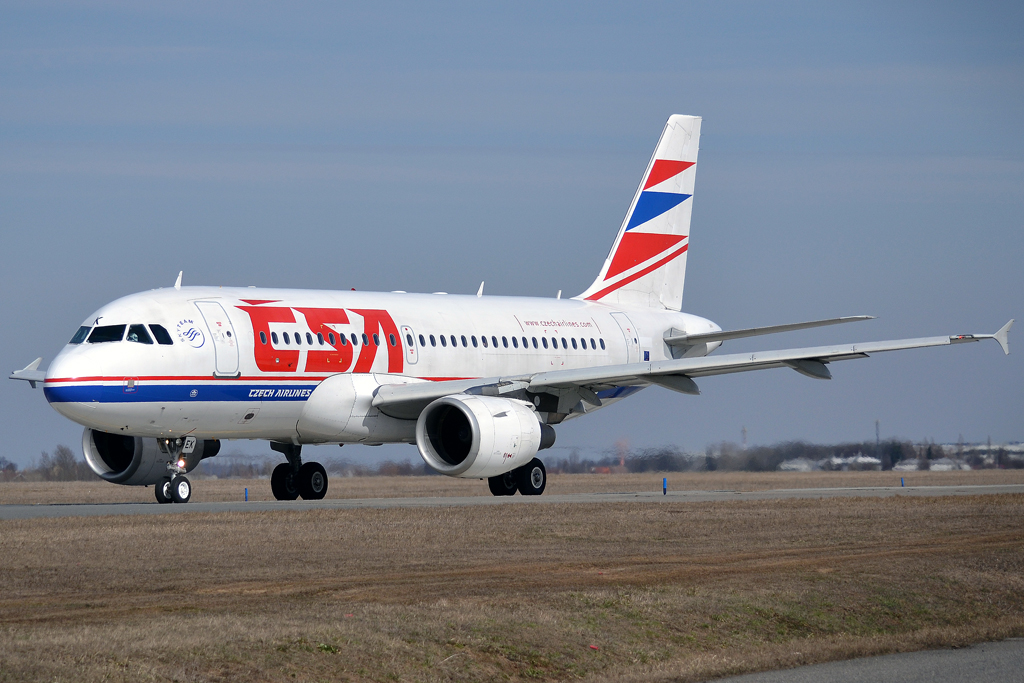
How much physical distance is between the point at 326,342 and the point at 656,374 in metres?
6.93

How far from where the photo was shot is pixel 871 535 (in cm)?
2019

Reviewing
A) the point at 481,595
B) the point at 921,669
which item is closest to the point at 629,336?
the point at 481,595

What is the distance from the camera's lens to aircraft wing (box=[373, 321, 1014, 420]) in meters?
28.1

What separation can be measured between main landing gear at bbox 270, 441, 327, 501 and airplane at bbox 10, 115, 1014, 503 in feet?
0.09

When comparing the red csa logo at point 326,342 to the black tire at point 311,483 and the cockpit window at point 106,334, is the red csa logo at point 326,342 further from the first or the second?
the black tire at point 311,483

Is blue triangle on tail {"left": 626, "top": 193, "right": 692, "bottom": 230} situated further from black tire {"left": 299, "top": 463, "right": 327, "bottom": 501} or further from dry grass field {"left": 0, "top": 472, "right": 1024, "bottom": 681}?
dry grass field {"left": 0, "top": 472, "right": 1024, "bottom": 681}

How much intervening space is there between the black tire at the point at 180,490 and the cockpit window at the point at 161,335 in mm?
2824

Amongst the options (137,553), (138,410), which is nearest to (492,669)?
(137,553)

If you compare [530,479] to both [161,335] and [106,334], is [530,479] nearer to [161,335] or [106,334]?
[161,335]

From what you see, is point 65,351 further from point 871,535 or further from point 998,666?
point 998,666

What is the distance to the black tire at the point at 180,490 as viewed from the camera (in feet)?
86.9

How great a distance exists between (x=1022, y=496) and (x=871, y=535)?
10.2 meters

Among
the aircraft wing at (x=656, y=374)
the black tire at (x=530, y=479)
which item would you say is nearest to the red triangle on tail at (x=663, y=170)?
the aircraft wing at (x=656, y=374)

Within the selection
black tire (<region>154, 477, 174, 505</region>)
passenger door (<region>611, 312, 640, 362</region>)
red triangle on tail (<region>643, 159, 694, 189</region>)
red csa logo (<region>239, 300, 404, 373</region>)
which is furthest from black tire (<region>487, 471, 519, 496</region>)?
red triangle on tail (<region>643, 159, 694, 189</region>)
